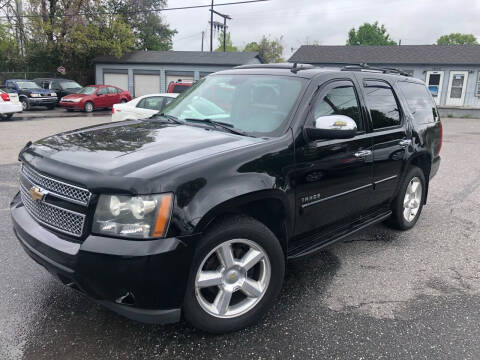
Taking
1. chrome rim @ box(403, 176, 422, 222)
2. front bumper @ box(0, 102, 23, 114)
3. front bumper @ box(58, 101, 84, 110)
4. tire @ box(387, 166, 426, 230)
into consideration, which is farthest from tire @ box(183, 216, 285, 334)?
front bumper @ box(58, 101, 84, 110)

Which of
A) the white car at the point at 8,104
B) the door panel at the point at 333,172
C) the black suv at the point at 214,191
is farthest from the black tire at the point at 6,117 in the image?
the door panel at the point at 333,172

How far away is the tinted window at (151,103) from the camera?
11134 mm

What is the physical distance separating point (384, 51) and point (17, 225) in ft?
110

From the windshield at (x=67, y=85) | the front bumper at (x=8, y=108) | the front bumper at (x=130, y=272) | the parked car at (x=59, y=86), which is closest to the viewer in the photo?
the front bumper at (x=130, y=272)

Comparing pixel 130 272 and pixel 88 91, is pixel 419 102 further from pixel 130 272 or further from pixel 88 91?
pixel 88 91

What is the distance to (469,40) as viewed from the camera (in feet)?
271

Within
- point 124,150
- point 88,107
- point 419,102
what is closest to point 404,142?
point 419,102

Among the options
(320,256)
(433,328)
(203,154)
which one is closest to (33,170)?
(203,154)

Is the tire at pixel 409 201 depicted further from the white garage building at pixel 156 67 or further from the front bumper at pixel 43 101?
the white garage building at pixel 156 67

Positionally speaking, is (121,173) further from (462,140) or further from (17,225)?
(462,140)

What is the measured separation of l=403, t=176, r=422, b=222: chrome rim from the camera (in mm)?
4840

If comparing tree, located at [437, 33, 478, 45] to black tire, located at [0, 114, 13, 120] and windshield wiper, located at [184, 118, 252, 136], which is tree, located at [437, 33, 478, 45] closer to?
black tire, located at [0, 114, 13, 120]

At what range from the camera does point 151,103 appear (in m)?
11.2

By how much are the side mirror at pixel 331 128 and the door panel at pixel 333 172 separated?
0.24 feet
